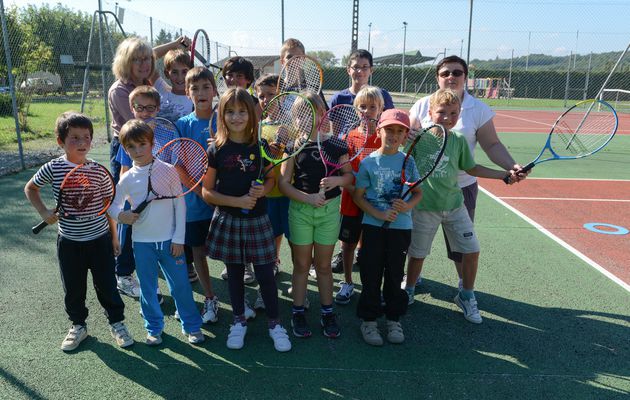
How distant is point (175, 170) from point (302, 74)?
1474 millimetres

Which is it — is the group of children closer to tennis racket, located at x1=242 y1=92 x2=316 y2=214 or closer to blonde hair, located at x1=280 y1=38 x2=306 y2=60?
tennis racket, located at x1=242 y1=92 x2=316 y2=214

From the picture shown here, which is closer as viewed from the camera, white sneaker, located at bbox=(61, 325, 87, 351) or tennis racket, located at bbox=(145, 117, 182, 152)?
white sneaker, located at bbox=(61, 325, 87, 351)

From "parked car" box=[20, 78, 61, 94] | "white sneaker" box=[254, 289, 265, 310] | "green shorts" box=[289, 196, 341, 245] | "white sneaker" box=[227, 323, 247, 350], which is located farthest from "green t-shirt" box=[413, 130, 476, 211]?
"parked car" box=[20, 78, 61, 94]

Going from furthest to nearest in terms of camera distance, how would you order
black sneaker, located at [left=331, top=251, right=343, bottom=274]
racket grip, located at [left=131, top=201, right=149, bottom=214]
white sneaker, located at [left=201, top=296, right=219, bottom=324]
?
black sneaker, located at [left=331, top=251, right=343, bottom=274] < white sneaker, located at [left=201, top=296, right=219, bottom=324] < racket grip, located at [left=131, top=201, right=149, bottom=214]

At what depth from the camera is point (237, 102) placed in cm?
309

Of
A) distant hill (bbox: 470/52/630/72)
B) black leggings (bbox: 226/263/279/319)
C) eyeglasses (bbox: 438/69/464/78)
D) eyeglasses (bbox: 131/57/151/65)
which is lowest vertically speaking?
black leggings (bbox: 226/263/279/319)

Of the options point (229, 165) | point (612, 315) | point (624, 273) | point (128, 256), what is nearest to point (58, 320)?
point (128, 256)

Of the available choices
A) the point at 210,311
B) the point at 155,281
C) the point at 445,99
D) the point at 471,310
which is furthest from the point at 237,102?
the point at 471,310

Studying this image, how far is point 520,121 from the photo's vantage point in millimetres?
20766

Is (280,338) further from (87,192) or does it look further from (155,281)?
(87,192)

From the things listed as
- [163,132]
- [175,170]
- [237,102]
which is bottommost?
[175,170]

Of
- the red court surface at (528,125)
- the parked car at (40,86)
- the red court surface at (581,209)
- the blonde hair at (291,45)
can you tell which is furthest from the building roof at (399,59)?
the blonde hair at (291,45)

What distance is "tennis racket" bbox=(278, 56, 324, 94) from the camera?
12.9 feet

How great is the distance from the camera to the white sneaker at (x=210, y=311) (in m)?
3.56
